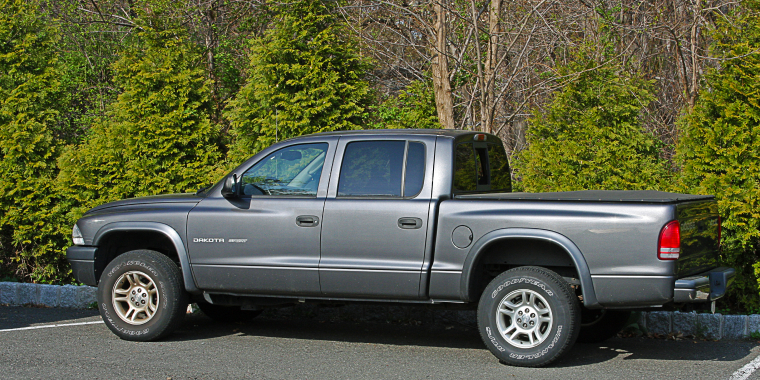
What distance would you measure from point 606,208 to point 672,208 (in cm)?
45

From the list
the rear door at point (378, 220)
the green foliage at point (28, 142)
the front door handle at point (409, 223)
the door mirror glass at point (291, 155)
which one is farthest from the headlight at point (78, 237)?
the front door handle at point (409, 223)

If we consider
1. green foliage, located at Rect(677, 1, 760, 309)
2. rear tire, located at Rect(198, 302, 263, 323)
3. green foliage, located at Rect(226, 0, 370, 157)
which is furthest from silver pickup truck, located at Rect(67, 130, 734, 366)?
green foliage, located at Rect(226, 0, 370, 157)

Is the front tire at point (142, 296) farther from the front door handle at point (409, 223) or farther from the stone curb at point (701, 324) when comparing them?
the stone curb at point (701, 324)

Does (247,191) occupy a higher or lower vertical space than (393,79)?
lower

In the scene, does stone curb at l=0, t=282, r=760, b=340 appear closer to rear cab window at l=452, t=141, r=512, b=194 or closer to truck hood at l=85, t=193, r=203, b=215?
rear cab window at l=452, t=141, r=512, b=194

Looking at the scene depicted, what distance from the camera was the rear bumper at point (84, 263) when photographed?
677cm

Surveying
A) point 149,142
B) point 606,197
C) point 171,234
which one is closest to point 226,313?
point 171,234

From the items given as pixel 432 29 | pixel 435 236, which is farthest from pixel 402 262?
pixel 432 29

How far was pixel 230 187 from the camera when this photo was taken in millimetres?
6285

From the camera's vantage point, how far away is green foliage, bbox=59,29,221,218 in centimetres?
966

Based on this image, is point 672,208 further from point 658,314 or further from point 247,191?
point 247,191

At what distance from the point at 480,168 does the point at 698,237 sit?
195cm

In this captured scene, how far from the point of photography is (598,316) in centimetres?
633

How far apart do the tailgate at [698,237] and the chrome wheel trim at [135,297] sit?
4581mm
